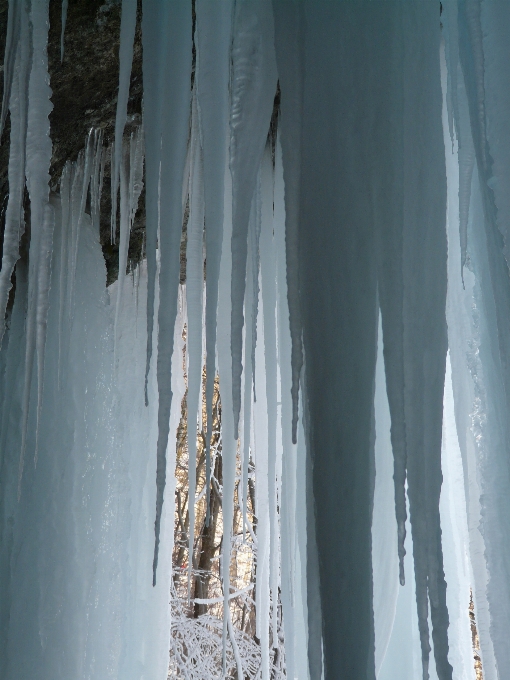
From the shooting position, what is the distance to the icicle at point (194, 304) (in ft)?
3.88

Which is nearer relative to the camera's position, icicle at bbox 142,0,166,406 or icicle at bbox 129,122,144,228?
icicle at bbox 142,0,166,406

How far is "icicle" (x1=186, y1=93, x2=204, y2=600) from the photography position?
1182 mm

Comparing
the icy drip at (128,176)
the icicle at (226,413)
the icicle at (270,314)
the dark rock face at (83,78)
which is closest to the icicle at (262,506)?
the icicle at (270,314)

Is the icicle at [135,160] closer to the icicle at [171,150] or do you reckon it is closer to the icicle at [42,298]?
the icicle at [42,298]

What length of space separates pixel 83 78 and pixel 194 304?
61cm

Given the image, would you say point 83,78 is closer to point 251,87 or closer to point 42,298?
point 42,298

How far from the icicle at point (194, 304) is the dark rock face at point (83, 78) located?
216 millimetres

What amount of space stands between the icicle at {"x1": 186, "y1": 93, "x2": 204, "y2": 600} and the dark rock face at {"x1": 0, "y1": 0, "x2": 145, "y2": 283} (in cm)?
22

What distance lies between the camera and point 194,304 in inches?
50.0

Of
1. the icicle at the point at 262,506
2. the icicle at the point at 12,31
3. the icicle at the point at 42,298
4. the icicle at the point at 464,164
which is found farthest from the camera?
the icicle at the point at 262,506

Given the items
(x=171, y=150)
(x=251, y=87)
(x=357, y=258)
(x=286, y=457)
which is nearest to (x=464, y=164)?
(x=357, y=258)

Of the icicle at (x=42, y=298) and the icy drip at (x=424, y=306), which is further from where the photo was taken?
the icicle at (x=42, y=298)

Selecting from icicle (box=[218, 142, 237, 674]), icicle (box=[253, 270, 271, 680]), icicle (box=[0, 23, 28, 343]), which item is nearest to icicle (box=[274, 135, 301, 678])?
icicle (box=[218, 142, 237, 674])

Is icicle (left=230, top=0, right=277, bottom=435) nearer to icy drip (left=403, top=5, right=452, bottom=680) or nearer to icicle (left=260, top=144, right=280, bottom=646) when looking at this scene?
icy drip (left=403, top=5, right=452, bottom=680)
